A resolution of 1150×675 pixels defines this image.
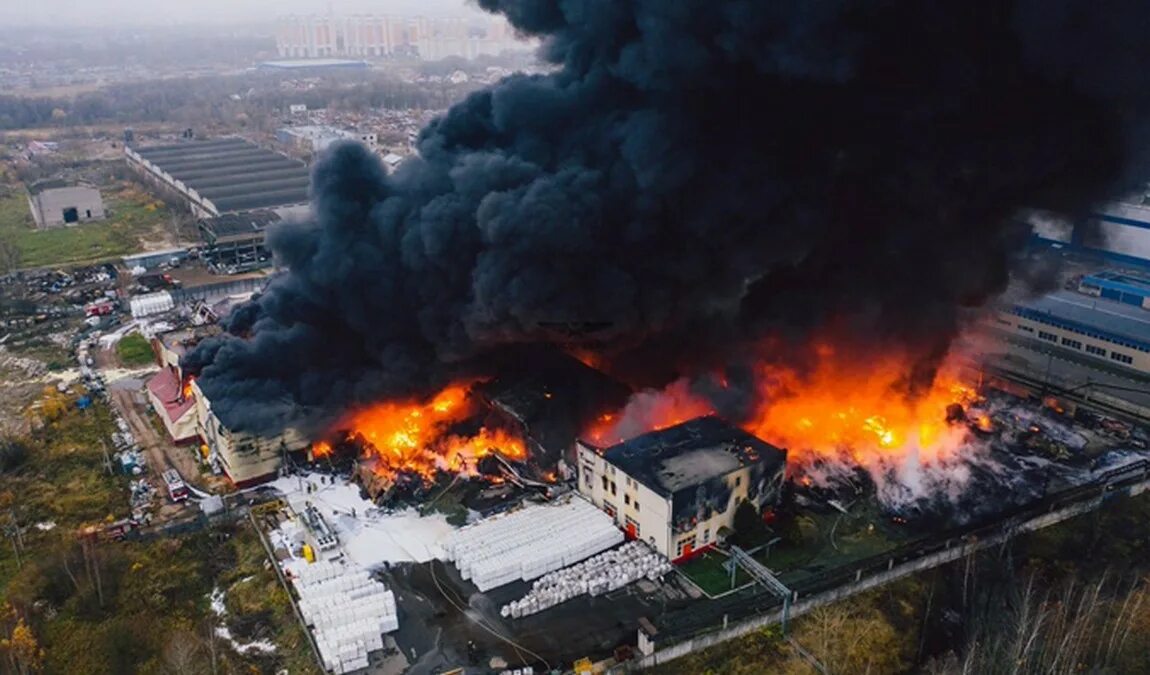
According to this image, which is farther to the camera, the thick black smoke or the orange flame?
the orange flame

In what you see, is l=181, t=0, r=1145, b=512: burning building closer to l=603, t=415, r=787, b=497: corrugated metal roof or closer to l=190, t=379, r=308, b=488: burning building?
l=190, t=379, r=308, b=488: burning building

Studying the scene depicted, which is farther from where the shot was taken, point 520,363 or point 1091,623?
point 520,363

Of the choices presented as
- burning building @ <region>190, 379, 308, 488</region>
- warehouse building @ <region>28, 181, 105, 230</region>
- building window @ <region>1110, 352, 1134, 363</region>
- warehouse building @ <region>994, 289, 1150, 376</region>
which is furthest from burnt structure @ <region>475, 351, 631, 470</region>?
warehouse building @ <region>28, 181, 105, 230</region>

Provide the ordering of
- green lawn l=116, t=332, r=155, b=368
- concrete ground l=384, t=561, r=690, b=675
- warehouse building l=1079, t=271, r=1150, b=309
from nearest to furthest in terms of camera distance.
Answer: concrete ground l=384, t=561, r=690, b=675 < green lawn l=116, t=332, r=155, b=368 < warehouse building l=1079, t=271, r=1150, b=309

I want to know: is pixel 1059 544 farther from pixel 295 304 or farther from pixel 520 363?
pixel 295 304

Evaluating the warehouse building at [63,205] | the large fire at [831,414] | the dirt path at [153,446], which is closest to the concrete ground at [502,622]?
the large fire at [831,414]

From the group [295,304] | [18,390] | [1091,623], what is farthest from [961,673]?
[18,390]

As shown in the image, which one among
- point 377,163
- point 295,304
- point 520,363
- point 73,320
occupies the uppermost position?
point 377,163
